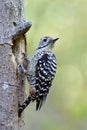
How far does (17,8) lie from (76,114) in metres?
3.86

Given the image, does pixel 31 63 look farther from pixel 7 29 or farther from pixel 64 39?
pixel 64 39

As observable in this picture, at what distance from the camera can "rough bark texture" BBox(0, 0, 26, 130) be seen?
6906 millimetres

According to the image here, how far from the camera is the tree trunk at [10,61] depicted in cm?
691

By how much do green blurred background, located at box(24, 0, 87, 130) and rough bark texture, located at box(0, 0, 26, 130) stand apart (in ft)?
11.0

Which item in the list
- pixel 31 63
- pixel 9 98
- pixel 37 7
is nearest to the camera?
pixel 9 98

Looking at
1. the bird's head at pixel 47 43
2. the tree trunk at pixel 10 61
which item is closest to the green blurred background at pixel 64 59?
the bird's head at pixel 47 43

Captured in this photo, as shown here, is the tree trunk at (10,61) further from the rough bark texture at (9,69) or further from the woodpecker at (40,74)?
the woodpecker at (40,74)

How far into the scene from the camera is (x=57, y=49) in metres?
11.4

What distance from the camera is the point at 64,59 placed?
1141 cm

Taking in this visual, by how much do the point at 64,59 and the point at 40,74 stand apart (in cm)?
388

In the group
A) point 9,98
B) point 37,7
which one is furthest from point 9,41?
point 37,7

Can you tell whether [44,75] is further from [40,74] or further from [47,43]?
[47,43]

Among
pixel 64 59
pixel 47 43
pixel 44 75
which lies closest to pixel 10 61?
pixel 44 75

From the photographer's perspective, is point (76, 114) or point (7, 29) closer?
point (7, 29)
